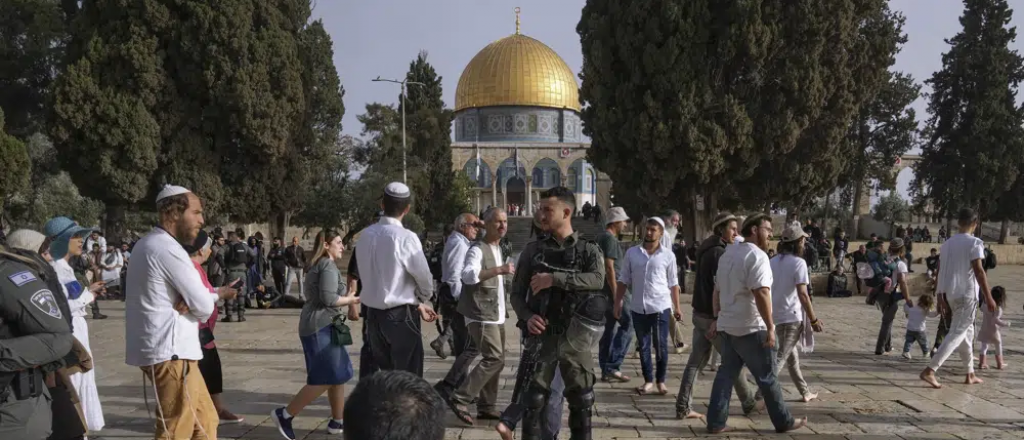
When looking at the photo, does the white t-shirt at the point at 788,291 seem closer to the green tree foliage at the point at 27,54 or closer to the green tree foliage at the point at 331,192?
the green tree foliage at the point at 331,192

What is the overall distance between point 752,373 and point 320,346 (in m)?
3.07

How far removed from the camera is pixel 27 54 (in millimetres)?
26234

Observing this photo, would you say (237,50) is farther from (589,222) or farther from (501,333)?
(589,222)

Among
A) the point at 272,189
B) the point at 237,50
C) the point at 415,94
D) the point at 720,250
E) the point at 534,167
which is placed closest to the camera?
the point at 720,250

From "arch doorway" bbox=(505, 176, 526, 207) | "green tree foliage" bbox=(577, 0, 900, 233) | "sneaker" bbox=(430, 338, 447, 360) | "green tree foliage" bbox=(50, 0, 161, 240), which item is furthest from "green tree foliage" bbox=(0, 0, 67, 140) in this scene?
"arch doorway" bbox=(505, 176, 526, 207)

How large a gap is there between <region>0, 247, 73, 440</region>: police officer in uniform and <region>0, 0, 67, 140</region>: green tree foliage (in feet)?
91.4

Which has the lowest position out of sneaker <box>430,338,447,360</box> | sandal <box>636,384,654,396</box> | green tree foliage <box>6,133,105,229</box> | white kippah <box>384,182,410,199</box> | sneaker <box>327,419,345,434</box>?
sandal <box>636,384,654,396</box>

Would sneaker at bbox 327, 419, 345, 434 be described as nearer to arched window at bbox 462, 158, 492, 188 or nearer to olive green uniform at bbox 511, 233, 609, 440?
olive green uniform at bbox 511, 233, 609, 440

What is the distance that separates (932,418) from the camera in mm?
5793

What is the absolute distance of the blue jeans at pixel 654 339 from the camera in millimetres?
6562

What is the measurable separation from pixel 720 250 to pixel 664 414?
1.44 meters

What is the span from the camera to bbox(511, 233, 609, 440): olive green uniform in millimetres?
4156

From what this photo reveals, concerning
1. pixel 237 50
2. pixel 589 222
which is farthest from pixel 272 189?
pixel 589 222

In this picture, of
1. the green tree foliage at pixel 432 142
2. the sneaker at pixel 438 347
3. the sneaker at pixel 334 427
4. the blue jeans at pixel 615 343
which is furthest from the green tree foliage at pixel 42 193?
the sneaker at pixel 334 427
